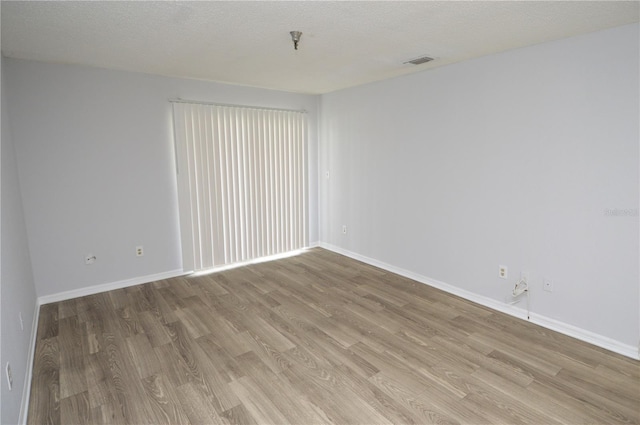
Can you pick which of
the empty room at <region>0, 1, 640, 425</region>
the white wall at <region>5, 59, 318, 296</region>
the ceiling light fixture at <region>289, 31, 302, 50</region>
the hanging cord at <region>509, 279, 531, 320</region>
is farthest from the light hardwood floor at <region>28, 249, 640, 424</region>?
→ the ceiling light fixture at <region>289, 31, 302, 50</region>

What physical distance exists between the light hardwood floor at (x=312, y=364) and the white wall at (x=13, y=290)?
22 centimetres

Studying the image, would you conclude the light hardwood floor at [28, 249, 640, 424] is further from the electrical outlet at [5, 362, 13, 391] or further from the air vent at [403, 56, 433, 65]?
the air vent at [403, 56, 433, 65]

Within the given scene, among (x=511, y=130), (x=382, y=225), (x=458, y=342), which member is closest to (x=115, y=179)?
(x=382, y=225)

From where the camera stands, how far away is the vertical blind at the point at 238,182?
4.14 m

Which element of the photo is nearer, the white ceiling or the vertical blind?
the white ceiling

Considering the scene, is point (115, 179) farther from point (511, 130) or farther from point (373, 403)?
point (511, 130)

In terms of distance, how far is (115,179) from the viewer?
12.1 ft

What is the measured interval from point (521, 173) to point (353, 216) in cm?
227

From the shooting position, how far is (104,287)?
3.74m

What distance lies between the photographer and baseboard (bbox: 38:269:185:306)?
11.3 ft

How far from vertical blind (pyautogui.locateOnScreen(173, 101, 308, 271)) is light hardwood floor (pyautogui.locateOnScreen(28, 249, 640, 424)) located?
0.98 metres

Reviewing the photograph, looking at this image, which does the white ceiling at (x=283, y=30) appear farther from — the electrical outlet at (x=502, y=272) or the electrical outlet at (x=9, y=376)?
the electrical outlet at (x=9, y=376)

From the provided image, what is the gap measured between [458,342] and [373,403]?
3.28ft

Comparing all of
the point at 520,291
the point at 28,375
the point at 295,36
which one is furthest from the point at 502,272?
the point at 28,375
